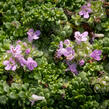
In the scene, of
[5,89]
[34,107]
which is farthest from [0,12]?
[34,107]

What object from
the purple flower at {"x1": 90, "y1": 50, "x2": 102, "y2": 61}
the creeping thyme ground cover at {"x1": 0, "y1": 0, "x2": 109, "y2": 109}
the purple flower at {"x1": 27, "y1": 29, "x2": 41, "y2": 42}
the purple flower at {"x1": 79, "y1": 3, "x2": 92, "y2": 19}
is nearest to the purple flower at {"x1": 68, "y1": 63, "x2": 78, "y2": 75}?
the creeping thyme ground cover at {"x1": 0, "y1": 0, "x2": 109, "y2": 109}

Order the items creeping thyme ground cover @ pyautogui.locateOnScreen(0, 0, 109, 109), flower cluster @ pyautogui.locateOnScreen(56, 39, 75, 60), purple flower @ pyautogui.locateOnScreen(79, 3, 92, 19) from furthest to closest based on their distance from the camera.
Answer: purple flower @ pyautogui.locateOnScreen(79, 3, 92, 19) < flower cluster @ pyautogui.locateOnScreen(56, 39, 75, 60) < creeping thyme ground cover @ pyautogui.locateOnScreen(0, 0, 109, 109)

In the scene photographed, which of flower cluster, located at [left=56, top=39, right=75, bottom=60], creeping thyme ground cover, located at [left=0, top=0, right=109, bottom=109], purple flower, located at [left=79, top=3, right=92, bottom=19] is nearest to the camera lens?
creeping thyme ground cover, located at [left=0, top=0, right=109, bottom=109]

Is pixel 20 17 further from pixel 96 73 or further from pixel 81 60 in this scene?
pixel 96 73

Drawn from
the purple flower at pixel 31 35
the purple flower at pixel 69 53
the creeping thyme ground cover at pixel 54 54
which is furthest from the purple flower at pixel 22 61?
the purple flower at pixel 69 53

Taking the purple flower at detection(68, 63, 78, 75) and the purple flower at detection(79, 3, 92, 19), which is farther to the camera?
the purple flower at detection(79, 3, 92, 19)

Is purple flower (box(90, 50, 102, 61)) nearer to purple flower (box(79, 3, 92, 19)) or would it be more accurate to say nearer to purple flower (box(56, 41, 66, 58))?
purple flower (box(56, 41, 66, 58))

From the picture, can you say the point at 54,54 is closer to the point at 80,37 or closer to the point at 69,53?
the point at 69,53

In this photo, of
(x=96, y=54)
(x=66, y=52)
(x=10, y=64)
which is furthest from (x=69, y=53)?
(x=10, y=64)
